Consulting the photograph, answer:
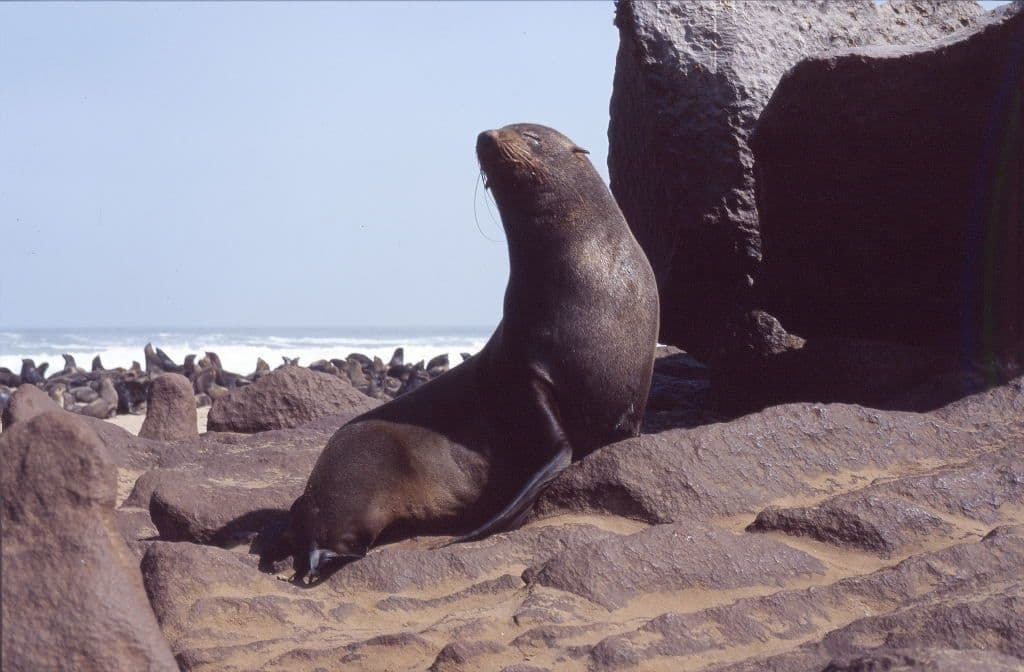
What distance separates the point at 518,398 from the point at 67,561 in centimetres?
288

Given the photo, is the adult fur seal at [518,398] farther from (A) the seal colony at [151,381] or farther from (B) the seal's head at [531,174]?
(A) the seal colony at [151,381]

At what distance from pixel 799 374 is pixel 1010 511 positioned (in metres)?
2.79

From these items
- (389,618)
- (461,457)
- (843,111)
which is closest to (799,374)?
(843,111)

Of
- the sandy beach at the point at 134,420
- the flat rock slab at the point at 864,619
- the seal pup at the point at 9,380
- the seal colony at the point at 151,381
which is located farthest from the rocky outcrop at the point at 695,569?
the seal pup at the point at 9,380

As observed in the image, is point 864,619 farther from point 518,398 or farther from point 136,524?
point 136,524


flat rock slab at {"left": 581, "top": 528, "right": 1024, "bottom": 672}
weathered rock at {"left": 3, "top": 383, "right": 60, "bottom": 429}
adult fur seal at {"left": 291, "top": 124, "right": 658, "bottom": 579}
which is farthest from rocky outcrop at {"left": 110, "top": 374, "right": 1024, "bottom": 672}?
weathered rock at {"left": 3, "top": 383, "right": 60, "bottom": 429}

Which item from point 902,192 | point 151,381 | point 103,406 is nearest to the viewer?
point 902,192

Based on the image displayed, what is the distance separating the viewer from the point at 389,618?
12.1 feet

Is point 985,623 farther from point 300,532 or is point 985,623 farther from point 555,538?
point 300,532

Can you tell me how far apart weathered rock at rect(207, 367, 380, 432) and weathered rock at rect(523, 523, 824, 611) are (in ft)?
13.9

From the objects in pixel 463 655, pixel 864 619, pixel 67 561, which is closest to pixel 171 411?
pixel 463 655

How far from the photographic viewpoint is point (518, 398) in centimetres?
511

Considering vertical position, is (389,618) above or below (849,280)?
below

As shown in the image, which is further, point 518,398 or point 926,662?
point 518,398
